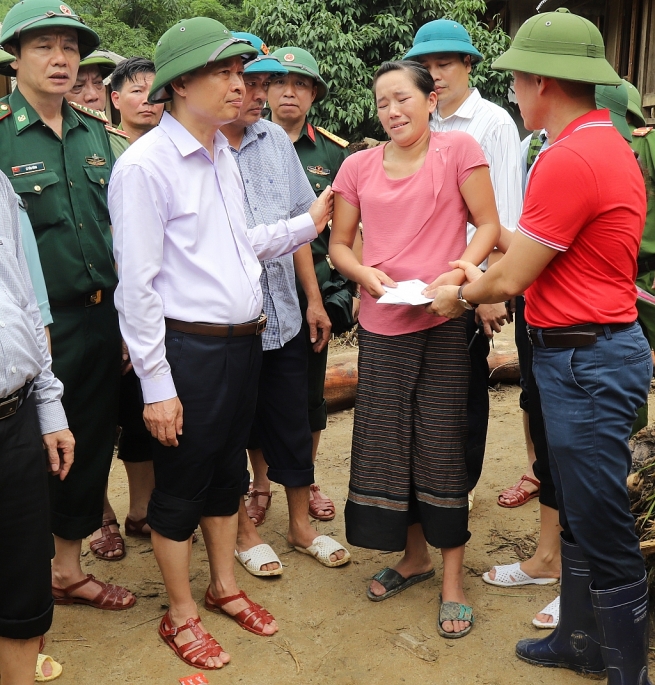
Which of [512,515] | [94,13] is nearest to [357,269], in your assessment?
[512,515]

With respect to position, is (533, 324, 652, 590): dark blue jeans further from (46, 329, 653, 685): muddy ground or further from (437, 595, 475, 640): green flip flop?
(437, 595, 475, 640): green flip flop

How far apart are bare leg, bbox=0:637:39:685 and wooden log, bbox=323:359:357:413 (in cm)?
342

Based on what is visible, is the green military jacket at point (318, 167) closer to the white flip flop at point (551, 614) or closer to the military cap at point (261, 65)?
the military cap at point (261, 65)

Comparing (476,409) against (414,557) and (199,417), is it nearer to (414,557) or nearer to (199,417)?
(414,557)

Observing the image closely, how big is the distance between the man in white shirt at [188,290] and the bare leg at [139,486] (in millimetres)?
973

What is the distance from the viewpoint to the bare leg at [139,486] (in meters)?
3.94

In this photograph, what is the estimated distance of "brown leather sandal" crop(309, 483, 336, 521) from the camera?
416cm

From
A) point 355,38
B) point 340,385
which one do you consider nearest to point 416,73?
point 340,385

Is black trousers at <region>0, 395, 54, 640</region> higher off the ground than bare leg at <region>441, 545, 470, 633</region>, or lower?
higher

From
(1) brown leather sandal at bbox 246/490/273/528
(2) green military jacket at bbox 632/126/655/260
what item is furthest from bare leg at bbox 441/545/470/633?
(2) green military jacket at bbox 632/126/655/260

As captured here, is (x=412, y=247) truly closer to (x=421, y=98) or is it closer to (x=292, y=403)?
(x=421, y=98)

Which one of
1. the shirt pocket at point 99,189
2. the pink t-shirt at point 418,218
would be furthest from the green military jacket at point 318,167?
the shirt pocket at point 99,189

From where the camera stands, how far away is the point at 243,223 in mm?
2988

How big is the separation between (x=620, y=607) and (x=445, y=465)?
836mm
